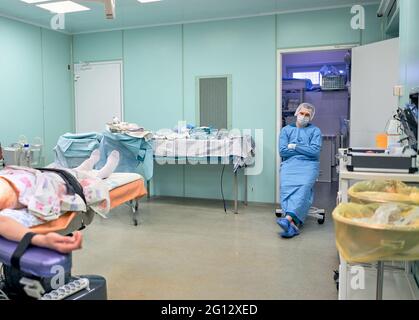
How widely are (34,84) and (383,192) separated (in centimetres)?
517

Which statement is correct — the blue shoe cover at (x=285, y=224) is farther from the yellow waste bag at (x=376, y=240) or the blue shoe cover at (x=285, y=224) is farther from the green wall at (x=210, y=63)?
the yellow waste bag at (x=376, y=240)

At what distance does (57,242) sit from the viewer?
1.59 metres

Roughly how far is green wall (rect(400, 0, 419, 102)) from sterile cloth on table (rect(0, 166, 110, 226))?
7.52 feet

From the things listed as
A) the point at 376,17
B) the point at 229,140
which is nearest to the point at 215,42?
the point at 229,140

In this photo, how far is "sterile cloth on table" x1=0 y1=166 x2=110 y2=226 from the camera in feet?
6.52

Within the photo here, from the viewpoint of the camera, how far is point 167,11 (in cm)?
510

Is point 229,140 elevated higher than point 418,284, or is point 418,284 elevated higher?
point 229,140

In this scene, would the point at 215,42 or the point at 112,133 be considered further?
the point at 215,42

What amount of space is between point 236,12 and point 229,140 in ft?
5.80

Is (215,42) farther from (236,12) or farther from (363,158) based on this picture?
(363,158)

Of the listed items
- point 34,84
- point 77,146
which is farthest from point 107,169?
point 34,84

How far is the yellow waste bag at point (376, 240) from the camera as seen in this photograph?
1459 mm

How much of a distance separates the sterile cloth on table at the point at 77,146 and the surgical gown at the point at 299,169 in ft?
7.16
